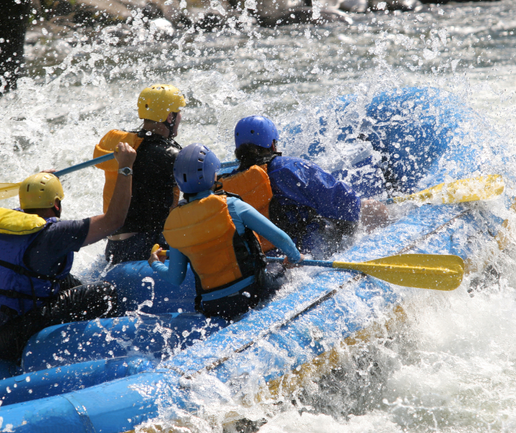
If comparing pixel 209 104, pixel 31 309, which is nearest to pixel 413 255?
pixel 31 309

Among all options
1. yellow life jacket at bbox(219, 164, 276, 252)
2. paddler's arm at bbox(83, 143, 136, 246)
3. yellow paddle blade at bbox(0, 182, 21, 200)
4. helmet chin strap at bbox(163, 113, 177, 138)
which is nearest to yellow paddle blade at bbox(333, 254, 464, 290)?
yellow life jacket at bbox(219, 164, 276, 252)

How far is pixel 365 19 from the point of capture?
14359 millimetres

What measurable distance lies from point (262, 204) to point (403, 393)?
1400 millimetres

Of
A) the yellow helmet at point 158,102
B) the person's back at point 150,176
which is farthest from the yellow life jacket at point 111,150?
the yellow helmet at point 158,102

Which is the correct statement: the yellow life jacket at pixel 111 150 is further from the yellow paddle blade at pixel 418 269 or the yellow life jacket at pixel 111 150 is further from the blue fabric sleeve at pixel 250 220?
the yellow paddle blade at pixel 418 269

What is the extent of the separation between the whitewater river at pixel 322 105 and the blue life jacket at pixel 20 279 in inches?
49.0

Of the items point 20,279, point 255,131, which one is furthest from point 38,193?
point 255,131

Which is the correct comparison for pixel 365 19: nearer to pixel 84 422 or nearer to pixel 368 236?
pixel 368 236

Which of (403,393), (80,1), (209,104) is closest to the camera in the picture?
(403,393)

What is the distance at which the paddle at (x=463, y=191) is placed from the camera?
12.5ft

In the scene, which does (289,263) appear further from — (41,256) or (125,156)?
(41,256)

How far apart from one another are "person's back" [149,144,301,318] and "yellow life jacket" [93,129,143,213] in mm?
1096

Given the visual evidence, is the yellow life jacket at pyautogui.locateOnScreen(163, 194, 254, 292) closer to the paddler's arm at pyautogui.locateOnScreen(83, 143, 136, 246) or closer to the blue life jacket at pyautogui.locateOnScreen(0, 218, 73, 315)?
the paddler's arm at pyautogui.locateOnScreen(83, 143, 136, 246)

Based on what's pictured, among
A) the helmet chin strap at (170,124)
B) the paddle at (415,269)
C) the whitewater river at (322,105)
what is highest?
the helmet chin strap at (170,124)
